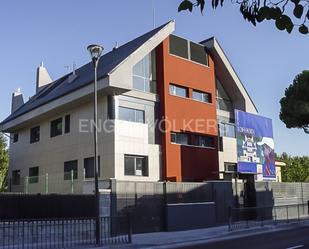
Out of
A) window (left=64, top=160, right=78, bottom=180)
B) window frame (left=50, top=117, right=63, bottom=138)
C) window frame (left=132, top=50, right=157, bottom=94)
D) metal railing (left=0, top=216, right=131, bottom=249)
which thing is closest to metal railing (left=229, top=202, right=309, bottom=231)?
metal railing (left=0, top=216, right=131, bottom=249)

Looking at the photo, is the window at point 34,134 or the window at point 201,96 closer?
the window at point 201,96

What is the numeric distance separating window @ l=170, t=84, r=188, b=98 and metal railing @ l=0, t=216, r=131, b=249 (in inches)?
499

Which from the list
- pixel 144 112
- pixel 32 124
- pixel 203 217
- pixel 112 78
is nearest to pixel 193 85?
pixel 144 112

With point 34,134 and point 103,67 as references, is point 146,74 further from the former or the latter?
point 34,134

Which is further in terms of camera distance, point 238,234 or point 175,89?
point 175,89

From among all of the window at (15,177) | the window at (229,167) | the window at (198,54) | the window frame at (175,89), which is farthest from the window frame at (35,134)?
the window at (229,167)

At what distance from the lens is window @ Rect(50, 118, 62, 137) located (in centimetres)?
3259

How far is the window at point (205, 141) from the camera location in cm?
3195

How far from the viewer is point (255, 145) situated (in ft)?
104

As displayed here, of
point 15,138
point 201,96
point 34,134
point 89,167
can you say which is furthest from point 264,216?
point 15,138

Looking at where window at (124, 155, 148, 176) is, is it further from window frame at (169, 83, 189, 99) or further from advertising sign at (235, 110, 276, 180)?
advertising sign at (235, 110, 276, 180)

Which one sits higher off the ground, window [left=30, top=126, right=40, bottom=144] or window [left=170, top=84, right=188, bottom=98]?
window [left=170, top=84, right=188, bottom=98]

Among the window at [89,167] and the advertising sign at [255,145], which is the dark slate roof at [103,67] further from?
the advertising sign at [255,145]

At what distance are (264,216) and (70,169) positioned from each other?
12.0 metres
